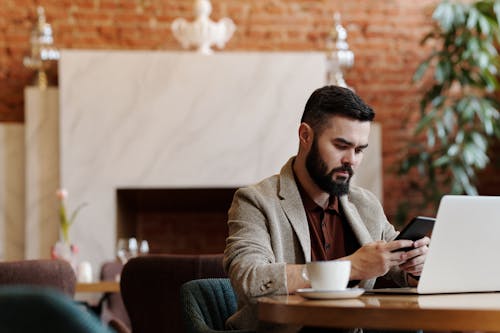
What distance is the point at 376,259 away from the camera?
6.79ft

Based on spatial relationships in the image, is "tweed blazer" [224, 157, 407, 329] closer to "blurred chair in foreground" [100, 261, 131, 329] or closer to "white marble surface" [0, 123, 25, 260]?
"blurred chair in foreground" [100, 261, 131, 329]

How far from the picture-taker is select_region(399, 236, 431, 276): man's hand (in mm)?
2127

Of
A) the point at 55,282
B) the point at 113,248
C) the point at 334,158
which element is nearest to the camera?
the point at 334,158

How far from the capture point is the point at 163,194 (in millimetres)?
6855

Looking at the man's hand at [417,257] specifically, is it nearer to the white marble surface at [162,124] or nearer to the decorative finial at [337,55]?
the white marble surface at [162,124]

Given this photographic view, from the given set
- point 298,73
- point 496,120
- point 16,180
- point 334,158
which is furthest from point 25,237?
point 334,158

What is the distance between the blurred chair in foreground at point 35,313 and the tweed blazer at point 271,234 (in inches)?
48.4

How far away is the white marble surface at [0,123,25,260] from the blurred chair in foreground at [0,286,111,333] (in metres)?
6.09

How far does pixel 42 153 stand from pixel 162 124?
86 cm

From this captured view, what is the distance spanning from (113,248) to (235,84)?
4.36 feet

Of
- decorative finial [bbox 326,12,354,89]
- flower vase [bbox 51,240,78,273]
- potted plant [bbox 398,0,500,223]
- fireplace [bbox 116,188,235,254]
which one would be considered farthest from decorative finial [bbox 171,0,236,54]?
flower vase [bbox 51,240,78,273]

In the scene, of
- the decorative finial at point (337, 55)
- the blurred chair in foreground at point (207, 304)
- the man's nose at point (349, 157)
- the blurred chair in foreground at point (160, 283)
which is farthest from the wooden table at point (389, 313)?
the decorative finial at point (337, 55)

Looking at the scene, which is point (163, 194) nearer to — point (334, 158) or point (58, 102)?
point (58, 102)

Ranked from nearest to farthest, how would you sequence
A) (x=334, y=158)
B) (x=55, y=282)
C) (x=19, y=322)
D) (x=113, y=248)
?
1. (x=19, y=322)
2. (x=334, y=158)
3. (x=55, y=282)
4. (x=113, y=248)
